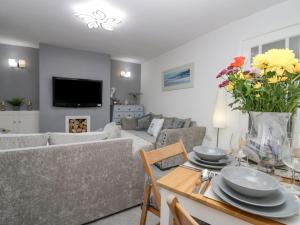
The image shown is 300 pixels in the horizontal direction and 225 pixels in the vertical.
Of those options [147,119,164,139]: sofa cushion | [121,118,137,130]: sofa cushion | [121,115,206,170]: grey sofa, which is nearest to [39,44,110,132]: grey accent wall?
[121,118,137,130]: sofa cushion

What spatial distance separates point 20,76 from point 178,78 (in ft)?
12.8

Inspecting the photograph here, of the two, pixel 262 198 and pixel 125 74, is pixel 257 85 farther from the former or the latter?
pixel 125 74

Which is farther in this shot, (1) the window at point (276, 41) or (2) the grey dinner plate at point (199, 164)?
(1) the window at point (276, 41)

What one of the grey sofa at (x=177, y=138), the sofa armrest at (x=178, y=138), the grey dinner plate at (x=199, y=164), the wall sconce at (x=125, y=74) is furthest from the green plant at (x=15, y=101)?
the grey dinner plate at (x=199, y=164)

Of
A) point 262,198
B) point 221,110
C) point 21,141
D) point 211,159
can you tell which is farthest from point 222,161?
point 221,110

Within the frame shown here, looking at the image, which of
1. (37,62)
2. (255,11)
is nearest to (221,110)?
(255,11)

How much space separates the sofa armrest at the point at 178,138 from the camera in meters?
2.64

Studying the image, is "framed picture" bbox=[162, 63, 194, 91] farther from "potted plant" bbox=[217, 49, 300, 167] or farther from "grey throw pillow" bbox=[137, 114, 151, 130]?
"potted plant" bbox=[217, 49, 300, 167]

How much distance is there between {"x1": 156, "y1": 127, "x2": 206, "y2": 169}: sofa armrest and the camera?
264 cm

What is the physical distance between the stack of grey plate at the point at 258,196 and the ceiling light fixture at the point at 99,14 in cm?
255

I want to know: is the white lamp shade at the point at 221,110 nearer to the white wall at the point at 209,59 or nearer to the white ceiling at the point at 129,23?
the white wall at the point at 209,59

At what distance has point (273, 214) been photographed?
0.54 metres

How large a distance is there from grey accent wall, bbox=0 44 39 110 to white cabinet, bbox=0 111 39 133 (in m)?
0.42

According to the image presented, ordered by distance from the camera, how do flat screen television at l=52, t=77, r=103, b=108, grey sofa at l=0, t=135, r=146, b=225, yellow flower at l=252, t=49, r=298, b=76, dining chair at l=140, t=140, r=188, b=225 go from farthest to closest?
flat screen television at l=52, t=77, r=103, b=108 → grey sofa at l=0, t=135, r=146, b=225 → dining chair at l=140, t=140, r=188, b=225 → yellow flower at l=252, t=49, r=298, b=76
